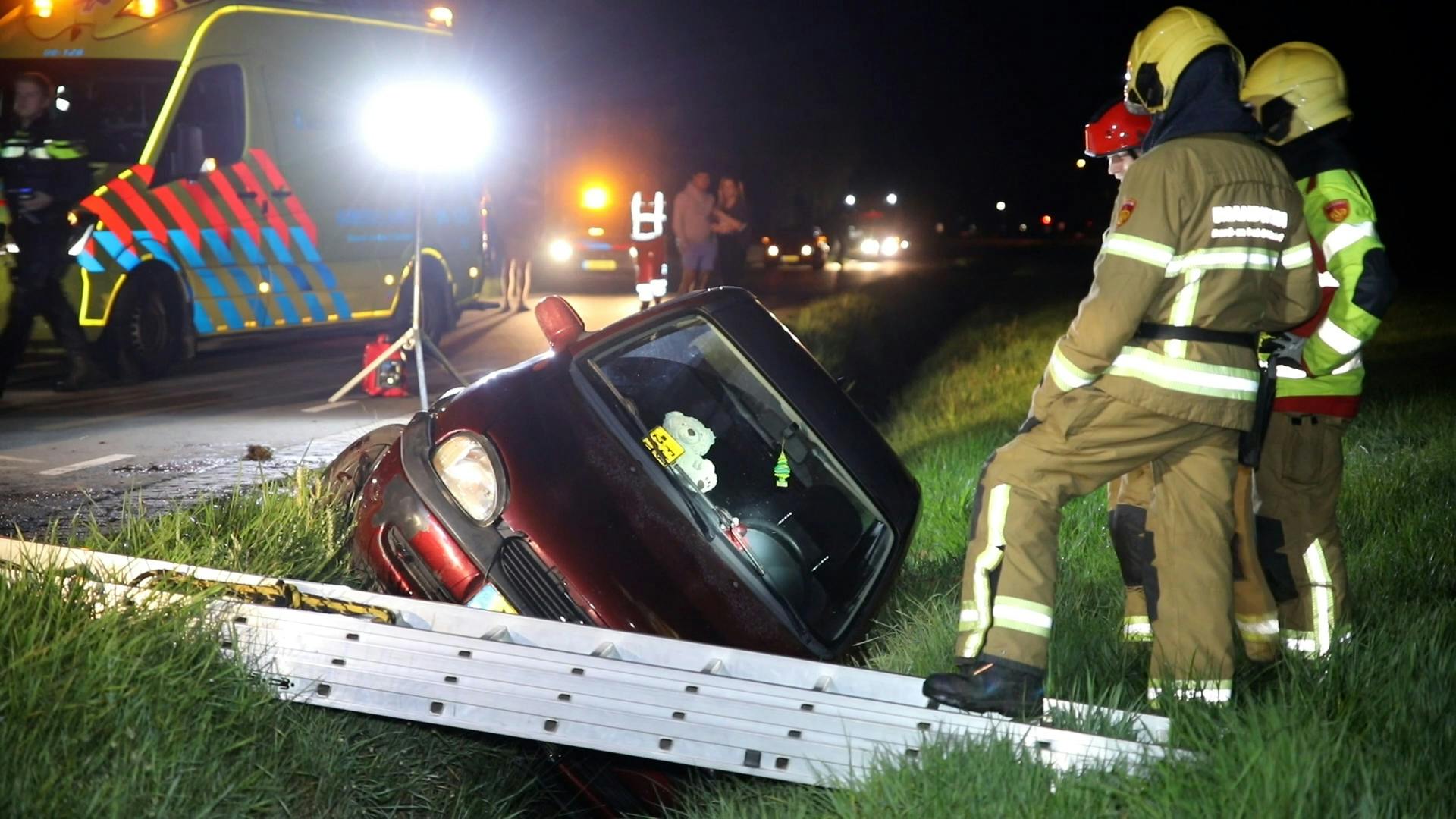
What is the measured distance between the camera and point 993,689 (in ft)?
11.9

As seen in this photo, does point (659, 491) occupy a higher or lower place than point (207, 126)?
lower

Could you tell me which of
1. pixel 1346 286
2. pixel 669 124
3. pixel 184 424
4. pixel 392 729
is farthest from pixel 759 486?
pixel 669 124

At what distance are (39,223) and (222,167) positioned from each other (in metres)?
1.86

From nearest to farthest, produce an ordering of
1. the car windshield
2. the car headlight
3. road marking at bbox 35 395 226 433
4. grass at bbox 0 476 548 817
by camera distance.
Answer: grass at bbox 0 476 548 817
the car headlight
the car windshield
road marking at bbox 35 395 226 433

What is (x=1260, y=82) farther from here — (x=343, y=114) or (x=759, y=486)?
(x=343, y=114)

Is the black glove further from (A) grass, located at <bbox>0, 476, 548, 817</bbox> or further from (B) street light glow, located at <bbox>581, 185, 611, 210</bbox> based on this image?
(B) street light glow, located at <bbox>581, 185, 611, 210</bbox>

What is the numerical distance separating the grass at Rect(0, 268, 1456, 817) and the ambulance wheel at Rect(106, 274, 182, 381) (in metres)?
5.39

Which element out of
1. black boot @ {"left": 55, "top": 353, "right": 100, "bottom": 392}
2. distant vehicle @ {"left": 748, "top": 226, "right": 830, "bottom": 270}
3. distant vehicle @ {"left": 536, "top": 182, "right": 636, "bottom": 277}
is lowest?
distant vehicle @ {"left": 748, "top": 226, "right": 830, "bottom": 270}

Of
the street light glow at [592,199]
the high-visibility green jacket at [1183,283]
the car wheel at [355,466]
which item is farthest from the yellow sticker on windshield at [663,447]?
the street light glow at [592,199]

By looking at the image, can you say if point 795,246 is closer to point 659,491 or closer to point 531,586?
point 659,491

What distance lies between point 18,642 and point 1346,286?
3607 mm

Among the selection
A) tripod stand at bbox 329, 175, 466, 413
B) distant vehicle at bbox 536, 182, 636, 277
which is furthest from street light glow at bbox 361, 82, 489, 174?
distant vehicle at bbox 536, 182, 636, 277

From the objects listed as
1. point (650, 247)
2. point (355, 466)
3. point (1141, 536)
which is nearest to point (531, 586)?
point (355, 466)

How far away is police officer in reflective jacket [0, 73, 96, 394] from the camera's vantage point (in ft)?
30.1
